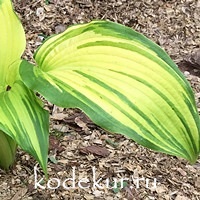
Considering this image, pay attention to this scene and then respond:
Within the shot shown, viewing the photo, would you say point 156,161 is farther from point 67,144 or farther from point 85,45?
point 85,45

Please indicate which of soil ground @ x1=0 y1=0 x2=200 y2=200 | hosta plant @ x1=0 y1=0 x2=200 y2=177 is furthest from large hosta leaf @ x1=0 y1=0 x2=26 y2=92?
soil ground @ x1=0 y1=0 x2=200 y2=200

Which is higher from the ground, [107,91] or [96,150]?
[107,91]

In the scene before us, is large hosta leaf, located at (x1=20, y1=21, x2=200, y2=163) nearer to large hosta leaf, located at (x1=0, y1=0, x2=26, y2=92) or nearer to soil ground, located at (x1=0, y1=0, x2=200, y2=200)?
large hosta leaf, located at (x1=0, y1=0, x2=26, y2=92)

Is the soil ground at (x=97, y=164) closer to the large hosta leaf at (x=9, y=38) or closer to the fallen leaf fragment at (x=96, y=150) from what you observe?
the fallen leaf fragment at (x=96, y=150)

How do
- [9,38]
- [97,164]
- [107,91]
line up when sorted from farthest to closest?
[97,164] → [9,38] → [107,91]

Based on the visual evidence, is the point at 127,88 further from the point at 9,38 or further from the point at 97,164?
the point at 97,164

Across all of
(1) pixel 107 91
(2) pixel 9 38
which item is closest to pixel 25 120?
(1) pixel 107 91

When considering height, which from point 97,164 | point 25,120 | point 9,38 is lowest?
point 97,164
